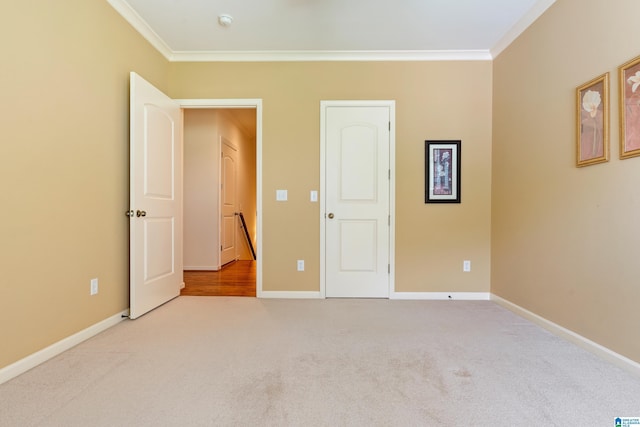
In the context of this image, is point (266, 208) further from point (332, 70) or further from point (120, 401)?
point (120, 401)

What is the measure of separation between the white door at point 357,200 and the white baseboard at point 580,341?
1248 millimetres

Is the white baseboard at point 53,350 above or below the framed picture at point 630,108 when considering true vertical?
below

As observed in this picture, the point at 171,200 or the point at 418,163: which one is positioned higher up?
the point at 418,163

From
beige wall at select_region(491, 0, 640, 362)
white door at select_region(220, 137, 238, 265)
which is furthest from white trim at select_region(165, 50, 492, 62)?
white door at select_region(220, 137, 238, 265)

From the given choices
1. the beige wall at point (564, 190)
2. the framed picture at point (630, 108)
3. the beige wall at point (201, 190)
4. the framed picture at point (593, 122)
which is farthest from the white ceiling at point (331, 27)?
the beige wall at point (201, 190)

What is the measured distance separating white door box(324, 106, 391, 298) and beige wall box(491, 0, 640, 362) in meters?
1.16

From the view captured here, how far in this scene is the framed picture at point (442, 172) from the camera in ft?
10.7

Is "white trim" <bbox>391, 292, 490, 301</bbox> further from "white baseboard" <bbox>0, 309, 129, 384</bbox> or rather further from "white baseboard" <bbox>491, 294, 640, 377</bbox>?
"white baseboard" <bbox>0, 309, 129, 384</bbox>

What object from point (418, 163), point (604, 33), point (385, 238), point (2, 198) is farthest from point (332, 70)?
point (2, 198)

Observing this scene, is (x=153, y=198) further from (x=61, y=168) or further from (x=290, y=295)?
(x=290, y=295)

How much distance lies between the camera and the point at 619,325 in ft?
6.05

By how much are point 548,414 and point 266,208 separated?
8.86ft

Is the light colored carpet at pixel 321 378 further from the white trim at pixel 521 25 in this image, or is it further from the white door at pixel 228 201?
the white door at pixel 228 201

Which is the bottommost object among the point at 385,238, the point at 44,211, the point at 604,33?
the point at 385,238
